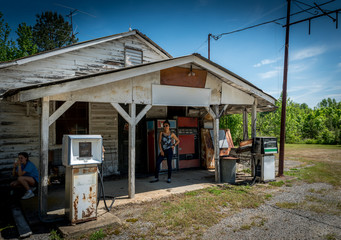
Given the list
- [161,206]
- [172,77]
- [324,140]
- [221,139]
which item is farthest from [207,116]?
[324,140]

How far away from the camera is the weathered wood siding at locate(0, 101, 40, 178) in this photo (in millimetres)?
7336

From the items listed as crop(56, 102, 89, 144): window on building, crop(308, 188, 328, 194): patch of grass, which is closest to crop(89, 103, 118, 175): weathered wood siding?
crop(56, 102, 89, 144): window on building

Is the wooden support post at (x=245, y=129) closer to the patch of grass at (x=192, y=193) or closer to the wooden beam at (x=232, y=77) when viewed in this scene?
the wooden beam at (x=232, y=77)

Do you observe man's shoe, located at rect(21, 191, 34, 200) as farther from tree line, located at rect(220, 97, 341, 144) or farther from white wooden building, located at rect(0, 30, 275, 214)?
tree line, located at rect(220, 97, 341, 144)

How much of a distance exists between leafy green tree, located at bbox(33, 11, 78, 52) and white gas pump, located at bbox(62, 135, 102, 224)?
26.9m

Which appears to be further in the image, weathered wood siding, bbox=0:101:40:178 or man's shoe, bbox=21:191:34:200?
weathered wood siding, bbox=0:101:40:178

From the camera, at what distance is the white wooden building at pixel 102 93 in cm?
509

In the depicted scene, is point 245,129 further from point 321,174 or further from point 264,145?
point 321,174

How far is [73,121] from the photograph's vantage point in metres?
8.46

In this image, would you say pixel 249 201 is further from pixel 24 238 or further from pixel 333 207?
pixel 24 238

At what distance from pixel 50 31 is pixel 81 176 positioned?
96.2ft

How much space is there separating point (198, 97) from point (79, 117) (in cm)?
429

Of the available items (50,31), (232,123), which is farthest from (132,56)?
(50,31)

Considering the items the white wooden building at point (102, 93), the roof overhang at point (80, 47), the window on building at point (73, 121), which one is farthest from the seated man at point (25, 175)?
the roof overhang at point (80, 47)
